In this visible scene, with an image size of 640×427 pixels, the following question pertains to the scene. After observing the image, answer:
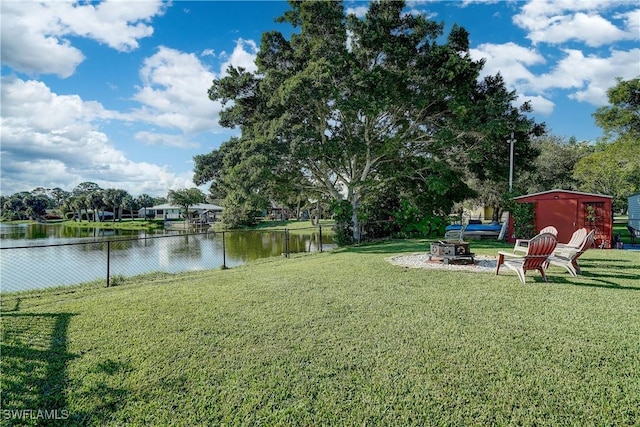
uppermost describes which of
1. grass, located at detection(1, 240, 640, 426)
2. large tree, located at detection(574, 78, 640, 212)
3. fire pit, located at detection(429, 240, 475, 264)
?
large tree, located at detection(574, 78, 640, 212)

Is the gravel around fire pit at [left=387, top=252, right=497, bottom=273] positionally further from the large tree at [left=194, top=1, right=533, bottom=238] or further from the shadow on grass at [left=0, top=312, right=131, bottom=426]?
the large tree at [left=194, top=1, right=533, bottom=238]

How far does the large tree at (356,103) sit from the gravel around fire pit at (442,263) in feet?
22.6

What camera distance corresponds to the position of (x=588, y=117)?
22047mm

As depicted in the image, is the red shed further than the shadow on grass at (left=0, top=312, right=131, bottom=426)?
Yes

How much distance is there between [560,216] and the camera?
13.2 m

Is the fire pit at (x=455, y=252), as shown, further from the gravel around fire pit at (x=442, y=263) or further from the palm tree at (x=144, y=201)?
the palm tree at (x=144, y=201)

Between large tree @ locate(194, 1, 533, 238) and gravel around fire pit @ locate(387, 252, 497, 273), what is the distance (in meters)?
6.88

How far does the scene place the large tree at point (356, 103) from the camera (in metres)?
14.1

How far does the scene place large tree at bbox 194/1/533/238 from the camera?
1413cm

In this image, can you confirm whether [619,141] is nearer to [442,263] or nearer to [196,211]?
[442,263]

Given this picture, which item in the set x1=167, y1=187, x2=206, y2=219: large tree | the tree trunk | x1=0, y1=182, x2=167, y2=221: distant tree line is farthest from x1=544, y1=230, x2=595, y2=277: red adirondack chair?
x1=0, y1=182, x2=167, y2=221: distant tree line

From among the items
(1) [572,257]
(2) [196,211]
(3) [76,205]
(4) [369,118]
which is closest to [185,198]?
(2) [196,211]

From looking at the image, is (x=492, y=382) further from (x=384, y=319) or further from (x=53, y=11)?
(x=53, y=11)

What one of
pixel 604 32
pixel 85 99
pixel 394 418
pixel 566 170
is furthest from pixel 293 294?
pixel 566 170
